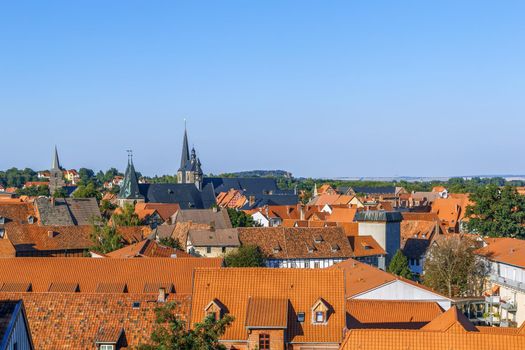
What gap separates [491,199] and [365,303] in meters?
44.2

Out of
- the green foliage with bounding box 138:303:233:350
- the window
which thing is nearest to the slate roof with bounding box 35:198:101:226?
the window

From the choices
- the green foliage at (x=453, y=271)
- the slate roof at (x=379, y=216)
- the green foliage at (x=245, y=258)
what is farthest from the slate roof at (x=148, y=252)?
the slate roof at (x=379, y=216)

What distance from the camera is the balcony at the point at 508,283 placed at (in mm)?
62931

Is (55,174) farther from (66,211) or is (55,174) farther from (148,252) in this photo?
(148,252)

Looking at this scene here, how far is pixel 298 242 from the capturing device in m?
73.8

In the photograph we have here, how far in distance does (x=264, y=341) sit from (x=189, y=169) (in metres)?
142

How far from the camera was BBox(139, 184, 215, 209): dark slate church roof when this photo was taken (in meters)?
144

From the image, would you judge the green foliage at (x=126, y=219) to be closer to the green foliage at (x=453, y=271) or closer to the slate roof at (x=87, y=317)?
the green foliage at (x=453, y=271)

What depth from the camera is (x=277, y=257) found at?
235 ft

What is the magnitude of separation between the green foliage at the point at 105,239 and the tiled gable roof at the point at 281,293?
3417 centimetres

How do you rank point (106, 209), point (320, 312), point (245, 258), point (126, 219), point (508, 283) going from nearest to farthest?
point (320, 312) → point (245, 258) → point (508, 283) → point (126, 219) → point (106, 209)

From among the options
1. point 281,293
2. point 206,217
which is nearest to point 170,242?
point 206,217

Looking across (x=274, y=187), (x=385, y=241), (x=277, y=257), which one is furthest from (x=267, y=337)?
(x=274, y=187)

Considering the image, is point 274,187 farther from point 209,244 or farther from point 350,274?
point 350,274
